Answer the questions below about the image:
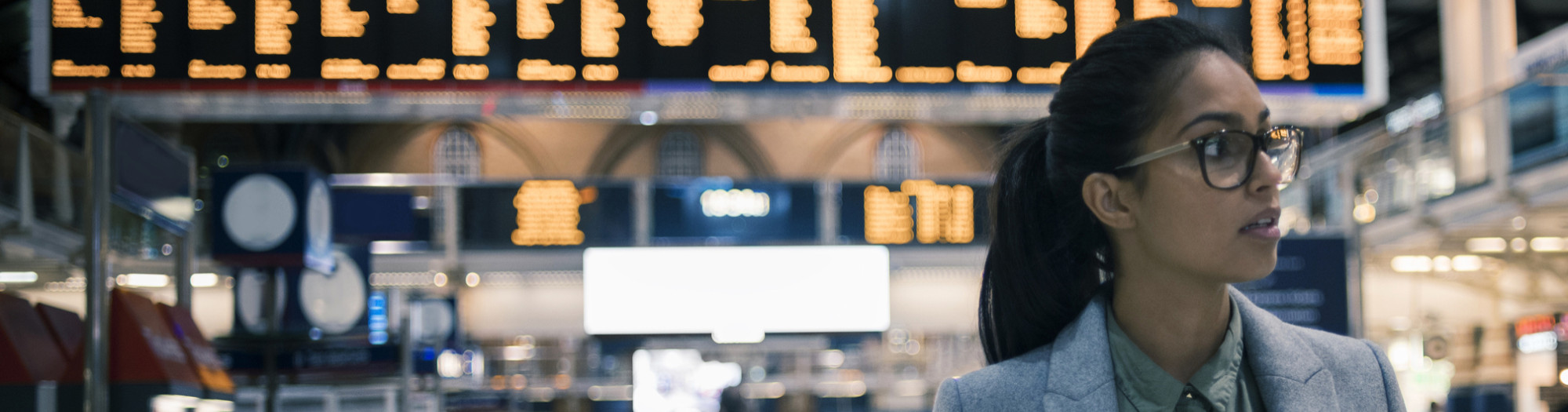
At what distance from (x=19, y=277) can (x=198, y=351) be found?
3.84 m

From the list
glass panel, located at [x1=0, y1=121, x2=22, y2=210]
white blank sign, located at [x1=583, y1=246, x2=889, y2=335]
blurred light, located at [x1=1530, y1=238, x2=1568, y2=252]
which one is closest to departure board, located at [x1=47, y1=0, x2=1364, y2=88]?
glass panel, located at [x1=0, y1=121, x2=22, y2=210]

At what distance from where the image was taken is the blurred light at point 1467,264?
14742 mm

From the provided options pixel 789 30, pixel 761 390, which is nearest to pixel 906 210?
pixel 761 390

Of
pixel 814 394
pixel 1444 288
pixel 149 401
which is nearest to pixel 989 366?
pixel 149 401

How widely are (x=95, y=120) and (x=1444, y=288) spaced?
55.6ft

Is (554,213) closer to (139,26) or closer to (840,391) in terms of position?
(840,391)

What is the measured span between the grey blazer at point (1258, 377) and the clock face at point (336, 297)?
201 inches

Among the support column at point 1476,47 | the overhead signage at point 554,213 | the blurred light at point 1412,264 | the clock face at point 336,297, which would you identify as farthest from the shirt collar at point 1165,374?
the blurred light at point 1412,264

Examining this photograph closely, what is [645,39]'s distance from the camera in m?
4.86

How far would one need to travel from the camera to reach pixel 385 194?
6.77 m

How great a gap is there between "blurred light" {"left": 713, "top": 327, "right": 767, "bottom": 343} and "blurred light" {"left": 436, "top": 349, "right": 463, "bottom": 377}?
4161 millimetres

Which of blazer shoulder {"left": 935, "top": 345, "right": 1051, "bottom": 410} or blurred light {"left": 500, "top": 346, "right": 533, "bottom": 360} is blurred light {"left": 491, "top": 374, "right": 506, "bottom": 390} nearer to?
blurred light {"left": 500, "top": 346, "right": 533, "bottom": 360}

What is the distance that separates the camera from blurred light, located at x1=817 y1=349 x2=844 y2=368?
1503cm

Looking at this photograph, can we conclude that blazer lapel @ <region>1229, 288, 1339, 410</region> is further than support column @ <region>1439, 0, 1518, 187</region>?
No
